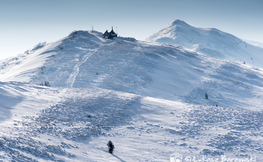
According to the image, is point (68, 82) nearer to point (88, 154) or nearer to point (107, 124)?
point (107, 124)

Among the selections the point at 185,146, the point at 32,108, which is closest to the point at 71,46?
the point at 32,108

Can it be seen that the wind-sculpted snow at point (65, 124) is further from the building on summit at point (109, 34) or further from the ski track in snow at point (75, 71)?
the building on summit at point (109, 34)

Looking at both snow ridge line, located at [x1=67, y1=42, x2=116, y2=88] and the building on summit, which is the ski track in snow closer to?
snow ridge line, located at [x1=67, y1=42, x2=116, y2=88]

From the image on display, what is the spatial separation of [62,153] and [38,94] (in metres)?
14.1

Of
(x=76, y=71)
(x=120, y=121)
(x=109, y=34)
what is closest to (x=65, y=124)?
Result: (x=120, y=121)

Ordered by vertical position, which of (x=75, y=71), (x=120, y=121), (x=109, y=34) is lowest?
(x=120, y=121)

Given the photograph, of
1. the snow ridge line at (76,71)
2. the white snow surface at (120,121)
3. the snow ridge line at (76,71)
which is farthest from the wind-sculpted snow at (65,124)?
the snow ridge line at (76,71)

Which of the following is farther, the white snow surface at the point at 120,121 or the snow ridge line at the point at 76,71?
the snow ridge line at the point at 76,71

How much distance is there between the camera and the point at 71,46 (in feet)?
227

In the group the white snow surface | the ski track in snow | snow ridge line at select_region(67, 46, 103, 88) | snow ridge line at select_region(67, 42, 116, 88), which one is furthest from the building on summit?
the white snow surface

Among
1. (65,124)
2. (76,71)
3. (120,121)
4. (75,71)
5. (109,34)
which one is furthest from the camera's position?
(109,34)

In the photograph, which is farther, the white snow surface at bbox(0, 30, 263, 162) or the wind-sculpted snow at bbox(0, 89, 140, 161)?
the white snow surface at bbox(0, 30, 263, 162)

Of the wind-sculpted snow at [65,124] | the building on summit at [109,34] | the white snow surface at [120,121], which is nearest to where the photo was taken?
the wind-sculpted snow at [65,124]

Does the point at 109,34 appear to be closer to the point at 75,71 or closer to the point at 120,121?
the point at 75,71
